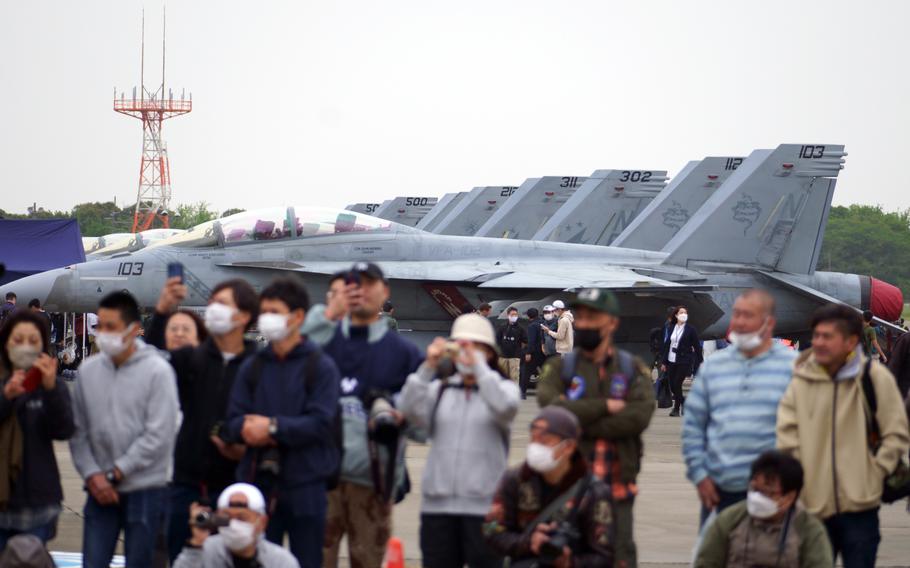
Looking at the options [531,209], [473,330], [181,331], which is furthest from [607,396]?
[531,209]

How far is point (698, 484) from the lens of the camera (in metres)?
6.57

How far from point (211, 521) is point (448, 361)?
1.34 metres

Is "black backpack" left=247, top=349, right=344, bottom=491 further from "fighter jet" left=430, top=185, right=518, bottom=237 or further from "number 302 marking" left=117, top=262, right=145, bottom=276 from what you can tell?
"fighter jet" left=430, top=185, right=518, bottom=237

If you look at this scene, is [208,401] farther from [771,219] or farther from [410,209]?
[410,209]

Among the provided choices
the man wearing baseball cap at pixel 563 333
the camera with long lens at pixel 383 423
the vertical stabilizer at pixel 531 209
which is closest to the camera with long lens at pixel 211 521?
the camera with long lens at pixel 383 423

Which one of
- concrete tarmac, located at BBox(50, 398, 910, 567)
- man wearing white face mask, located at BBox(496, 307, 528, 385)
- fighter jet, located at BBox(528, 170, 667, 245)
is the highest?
fighter jet, located at BBox(528, 170, 667, 245)

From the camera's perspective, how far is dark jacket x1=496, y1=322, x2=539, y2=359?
2102 centimetres

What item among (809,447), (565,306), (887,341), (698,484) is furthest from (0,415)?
(887,341)

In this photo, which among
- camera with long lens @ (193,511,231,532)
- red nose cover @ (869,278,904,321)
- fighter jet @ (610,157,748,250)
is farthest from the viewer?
fighter jet @ (610,157,748,250)

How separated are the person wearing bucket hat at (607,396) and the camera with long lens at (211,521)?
160 cm

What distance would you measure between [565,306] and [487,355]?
17288mm

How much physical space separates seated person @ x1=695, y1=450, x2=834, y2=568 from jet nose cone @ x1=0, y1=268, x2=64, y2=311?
56.9ft

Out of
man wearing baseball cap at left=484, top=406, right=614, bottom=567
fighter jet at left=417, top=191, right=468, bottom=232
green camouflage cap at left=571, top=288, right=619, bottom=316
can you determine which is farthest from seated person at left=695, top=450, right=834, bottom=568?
fighter jet at left=417, top=191, right=468, bottom=232

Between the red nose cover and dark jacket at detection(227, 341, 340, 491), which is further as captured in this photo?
the red nose cover
